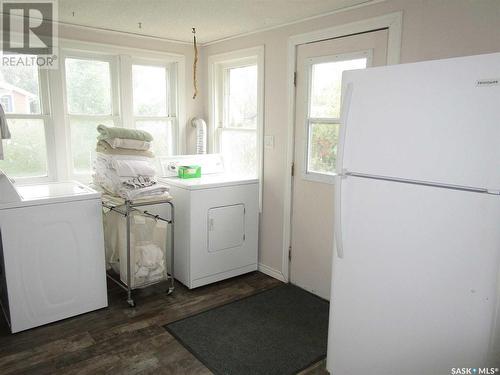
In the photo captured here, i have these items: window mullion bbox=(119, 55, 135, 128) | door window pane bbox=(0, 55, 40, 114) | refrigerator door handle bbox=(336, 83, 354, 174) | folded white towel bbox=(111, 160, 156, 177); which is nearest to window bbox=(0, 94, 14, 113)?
door window pane bbox=(0, 55, 40, 114)

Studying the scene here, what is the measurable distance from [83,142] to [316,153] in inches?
85.1

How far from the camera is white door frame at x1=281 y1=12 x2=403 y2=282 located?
240 centimetres

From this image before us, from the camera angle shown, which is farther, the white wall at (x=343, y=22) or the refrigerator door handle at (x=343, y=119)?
the white wall at (x=343, y=22)

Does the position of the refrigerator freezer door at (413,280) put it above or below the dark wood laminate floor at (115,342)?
above

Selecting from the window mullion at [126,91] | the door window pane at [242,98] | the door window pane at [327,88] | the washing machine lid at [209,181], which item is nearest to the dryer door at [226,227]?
the washing machine lid at [209,181]

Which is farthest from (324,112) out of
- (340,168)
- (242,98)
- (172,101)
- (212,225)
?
(172,101)

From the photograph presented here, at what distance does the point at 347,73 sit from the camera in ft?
5.80

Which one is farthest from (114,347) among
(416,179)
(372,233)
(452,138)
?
(452,138)

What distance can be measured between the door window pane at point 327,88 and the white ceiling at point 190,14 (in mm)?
394

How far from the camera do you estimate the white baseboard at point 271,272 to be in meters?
3.43

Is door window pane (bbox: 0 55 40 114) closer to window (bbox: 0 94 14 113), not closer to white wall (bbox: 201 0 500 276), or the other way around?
window (bbox: 0 94 14 113)

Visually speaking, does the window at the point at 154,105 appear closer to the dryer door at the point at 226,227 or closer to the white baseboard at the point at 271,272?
the dryer door at the point at 226,227

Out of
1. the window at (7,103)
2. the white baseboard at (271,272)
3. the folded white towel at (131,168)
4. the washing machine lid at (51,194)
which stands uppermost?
the window at (7,103)

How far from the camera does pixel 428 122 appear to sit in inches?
59.3
